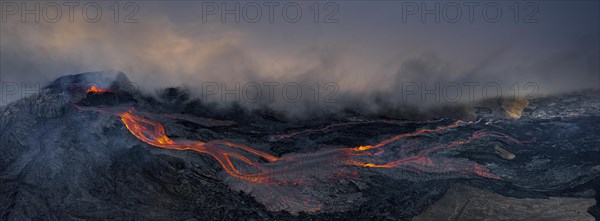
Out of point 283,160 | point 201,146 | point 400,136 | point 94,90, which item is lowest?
point 283,160

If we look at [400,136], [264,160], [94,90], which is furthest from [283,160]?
[94,90]

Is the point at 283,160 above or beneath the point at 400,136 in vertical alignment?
beneath

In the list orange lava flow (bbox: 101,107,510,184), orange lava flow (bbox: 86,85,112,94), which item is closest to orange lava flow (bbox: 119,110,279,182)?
orange lava flow (bbox: 101,107,510,184)

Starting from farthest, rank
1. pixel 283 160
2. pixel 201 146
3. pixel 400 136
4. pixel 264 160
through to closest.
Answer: pixel 400 136
pixel 201 146
pixel 283 160
pixel 264 160

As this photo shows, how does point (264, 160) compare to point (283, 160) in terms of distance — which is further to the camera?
point (283, 160)

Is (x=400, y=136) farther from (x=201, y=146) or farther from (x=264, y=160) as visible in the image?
(x=201, y=146)

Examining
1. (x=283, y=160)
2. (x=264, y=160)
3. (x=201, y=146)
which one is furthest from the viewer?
(x=201, y=146)

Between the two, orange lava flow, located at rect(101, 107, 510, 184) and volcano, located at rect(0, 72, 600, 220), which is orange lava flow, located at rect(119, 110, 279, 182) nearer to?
orange lava flow, located at rect(101, 107, 510, 184)

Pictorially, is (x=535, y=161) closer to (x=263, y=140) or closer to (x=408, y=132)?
(x=408, y=132)

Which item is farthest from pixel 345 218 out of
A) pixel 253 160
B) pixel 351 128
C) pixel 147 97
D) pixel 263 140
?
pixel 147 97

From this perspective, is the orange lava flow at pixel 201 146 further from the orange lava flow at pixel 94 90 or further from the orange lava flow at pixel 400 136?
the orange lava flow at pixel 400 136
